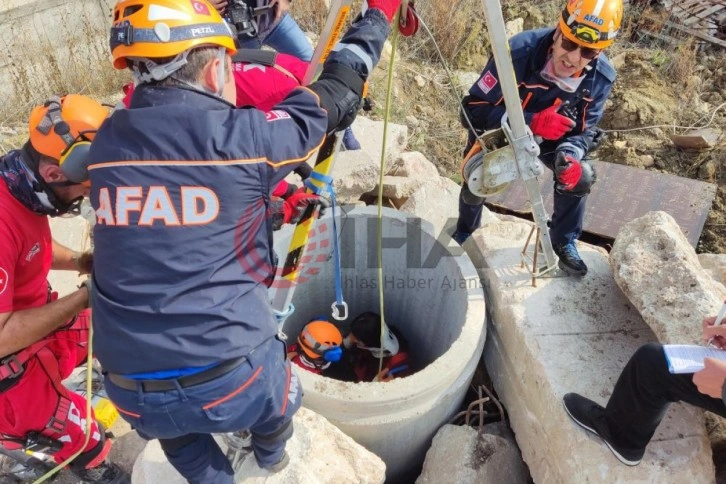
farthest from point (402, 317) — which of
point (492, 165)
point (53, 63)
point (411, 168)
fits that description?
point (53, 63)

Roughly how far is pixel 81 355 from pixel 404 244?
6.33ft

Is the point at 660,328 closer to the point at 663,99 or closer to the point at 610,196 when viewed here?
the point at 610,196

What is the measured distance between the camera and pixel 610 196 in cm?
436

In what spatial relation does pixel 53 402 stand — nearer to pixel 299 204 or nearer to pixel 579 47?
pixel 299 204

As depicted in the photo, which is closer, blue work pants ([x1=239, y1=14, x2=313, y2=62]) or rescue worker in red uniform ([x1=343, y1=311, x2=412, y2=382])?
rescue worker in red uniform ([x1=343, y1=311, x2=412, y2=382])

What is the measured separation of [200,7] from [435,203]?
2.43 metres

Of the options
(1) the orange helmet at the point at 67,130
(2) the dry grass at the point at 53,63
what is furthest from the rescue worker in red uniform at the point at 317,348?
(2) the dry grass at the point at 53,63

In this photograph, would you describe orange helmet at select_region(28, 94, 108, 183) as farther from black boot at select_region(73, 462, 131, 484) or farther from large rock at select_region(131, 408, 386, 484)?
black boot at select_region(73, 462, 131, 484)

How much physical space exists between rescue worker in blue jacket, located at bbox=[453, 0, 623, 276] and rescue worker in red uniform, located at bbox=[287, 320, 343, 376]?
1163 millimetres

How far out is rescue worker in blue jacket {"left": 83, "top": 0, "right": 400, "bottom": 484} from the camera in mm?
1578

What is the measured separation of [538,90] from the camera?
3070mm

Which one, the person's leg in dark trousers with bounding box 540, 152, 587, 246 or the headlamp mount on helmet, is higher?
the headlamp mount on helmet

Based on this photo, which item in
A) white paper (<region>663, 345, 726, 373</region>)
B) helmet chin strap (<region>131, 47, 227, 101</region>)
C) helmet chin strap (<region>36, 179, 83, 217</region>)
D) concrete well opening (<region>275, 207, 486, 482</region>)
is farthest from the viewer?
concrete well opening (<region>275, 207, 486, 482</region>)

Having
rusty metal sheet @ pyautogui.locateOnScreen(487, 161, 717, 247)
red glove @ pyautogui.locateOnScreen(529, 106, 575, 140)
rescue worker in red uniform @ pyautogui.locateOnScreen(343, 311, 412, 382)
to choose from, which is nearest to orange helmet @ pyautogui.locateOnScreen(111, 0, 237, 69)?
red glove @ pyautogui.locateOnScreen(529, 106, 575, 140)
